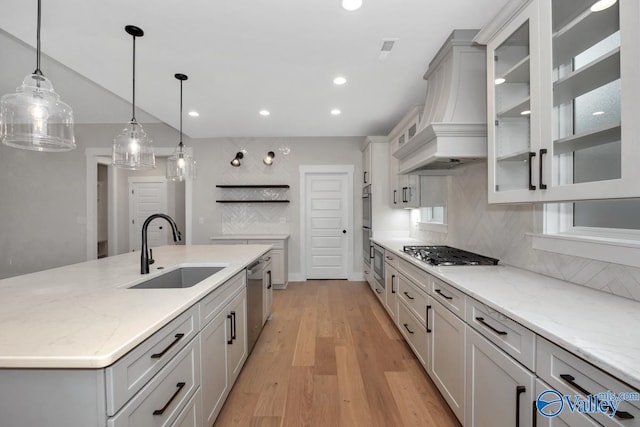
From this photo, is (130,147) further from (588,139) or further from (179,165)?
(588,139)

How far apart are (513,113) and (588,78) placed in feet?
1.42

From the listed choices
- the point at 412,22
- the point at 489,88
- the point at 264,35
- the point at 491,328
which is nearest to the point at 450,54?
the point at 412,22

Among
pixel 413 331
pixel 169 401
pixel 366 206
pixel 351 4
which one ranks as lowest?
pixel 413 331

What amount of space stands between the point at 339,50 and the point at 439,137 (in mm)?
1130

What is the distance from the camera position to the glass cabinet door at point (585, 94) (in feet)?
3.54

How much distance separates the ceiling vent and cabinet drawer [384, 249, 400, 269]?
6.18 ft

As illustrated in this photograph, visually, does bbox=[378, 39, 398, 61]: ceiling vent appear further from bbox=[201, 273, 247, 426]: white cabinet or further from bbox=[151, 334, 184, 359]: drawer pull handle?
bbox=[151, 334, 184, 359]: drawer pull handle

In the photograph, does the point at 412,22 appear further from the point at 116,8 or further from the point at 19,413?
the point at 19,413

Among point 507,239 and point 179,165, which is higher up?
point 179,165

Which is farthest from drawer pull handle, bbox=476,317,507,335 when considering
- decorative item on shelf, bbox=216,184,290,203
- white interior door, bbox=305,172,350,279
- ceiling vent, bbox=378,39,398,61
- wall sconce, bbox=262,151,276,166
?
wall sconce, bbox=262,151,276,166

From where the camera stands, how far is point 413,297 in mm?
2307

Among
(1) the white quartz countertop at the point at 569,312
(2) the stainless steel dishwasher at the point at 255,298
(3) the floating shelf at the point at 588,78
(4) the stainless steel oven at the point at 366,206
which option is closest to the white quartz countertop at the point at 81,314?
(2) the stainless steel dishwasher at the point at 255,298

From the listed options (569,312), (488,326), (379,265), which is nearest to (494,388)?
(488,326)

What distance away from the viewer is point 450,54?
84.1 inches
